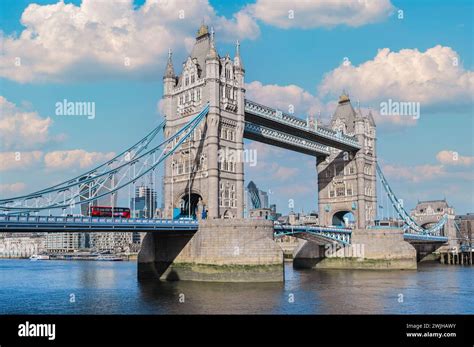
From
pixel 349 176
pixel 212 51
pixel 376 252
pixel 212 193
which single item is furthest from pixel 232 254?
pixel 349 176

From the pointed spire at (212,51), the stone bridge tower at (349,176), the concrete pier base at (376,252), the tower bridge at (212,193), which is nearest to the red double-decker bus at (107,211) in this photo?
the tower bridge at (212,193)

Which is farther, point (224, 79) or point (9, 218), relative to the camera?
point (224, 79)

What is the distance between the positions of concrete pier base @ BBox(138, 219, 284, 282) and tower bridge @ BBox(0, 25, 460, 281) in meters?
0.09

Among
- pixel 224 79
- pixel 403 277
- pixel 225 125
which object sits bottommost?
pixel 403 277

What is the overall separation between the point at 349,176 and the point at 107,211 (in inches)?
1826

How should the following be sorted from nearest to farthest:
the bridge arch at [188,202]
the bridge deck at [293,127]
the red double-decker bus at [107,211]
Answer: the red double-decker bus at [107,211]
the bridge arch at [188,202]
the bridge deck at [293,127]

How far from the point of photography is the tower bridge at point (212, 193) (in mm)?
49878

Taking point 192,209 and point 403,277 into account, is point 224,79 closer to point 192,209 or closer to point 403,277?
point 192,209

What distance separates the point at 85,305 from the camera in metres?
37.3

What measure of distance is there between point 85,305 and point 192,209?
89.0ft

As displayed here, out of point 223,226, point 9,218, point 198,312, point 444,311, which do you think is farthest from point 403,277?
point 9,218

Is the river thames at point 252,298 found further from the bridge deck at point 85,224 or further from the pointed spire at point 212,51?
the pointed spire at point 212,51

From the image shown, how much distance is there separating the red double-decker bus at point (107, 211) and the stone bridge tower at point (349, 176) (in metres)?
43.0

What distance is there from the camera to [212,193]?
57.0 metres
